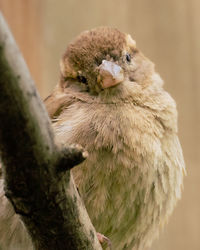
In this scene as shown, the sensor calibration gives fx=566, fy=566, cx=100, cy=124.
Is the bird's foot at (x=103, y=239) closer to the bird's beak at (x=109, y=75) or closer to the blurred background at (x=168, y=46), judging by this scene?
the bird's beak at (x=109, y=75)

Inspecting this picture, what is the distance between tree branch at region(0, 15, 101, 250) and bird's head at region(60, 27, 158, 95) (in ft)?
2.13

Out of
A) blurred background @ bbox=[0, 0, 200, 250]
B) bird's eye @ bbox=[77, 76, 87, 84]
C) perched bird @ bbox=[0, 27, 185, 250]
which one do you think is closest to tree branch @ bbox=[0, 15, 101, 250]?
perched bird @ bbox=[0, 27, 185, 250]

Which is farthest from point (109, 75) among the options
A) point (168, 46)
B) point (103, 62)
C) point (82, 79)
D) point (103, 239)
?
point (168, 46)

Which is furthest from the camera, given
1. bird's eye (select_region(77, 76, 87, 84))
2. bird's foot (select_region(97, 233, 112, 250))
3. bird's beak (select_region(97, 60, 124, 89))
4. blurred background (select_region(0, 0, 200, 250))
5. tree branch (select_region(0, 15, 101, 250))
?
blurred background (select_region(0, 0, 200, 250))

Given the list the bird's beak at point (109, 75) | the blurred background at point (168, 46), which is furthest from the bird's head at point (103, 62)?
the blurred background at point (168, 46)

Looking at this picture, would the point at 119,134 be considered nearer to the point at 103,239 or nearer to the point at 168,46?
the point at 103,239

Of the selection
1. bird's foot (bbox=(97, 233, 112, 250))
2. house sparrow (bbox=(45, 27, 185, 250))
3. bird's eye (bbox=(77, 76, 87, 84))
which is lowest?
bird's foot (bbox=(97, 233, 112, 250))

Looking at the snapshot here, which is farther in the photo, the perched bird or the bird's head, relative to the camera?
the bird's head

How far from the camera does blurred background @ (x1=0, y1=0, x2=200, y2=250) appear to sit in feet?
7.88

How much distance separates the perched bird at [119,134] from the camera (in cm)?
165

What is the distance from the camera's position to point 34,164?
1.05 meters

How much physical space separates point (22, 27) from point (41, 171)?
1.29 meters

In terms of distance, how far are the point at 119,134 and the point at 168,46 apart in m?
1.02

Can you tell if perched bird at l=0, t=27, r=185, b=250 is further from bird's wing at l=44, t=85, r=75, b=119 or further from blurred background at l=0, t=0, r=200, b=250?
blurred background at l=0, t=0, r=200, b=250
